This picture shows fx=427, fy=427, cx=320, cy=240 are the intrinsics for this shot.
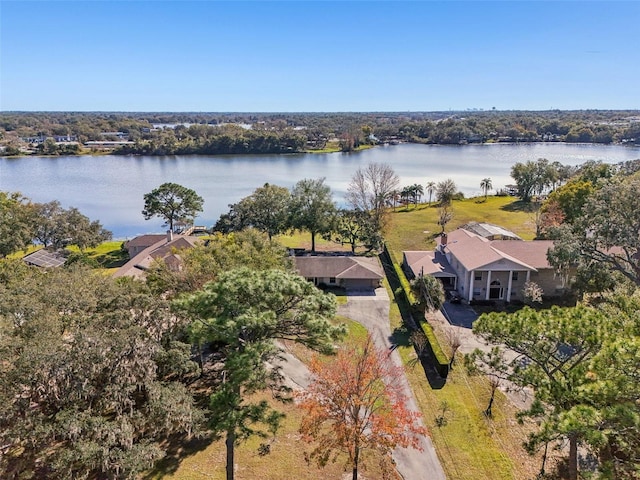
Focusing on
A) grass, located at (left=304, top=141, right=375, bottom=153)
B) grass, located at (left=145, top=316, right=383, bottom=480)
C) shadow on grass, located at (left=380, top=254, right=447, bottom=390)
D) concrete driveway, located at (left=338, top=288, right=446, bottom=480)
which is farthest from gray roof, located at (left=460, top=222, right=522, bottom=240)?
grass, located at (left=304, top=141, right=375, bottom=153)

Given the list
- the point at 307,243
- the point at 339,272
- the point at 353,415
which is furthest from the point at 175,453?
the point at 307,243

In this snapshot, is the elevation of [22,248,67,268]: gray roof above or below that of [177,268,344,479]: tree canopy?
below

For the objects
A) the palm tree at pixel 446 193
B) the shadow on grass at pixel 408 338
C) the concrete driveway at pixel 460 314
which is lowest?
the shadow on grass at pixel 408 338

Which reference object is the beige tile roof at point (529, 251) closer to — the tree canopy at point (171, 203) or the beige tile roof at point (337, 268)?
the beige tile roof at point (337, 268)

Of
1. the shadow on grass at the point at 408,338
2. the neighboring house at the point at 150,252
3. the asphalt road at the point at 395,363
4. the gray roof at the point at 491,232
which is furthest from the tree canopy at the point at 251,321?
the gray roof at the point at 491,232

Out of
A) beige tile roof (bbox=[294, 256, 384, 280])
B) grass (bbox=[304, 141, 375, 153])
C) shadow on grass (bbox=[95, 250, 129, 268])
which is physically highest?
grass (bbox=[304, 141, 375, 153])

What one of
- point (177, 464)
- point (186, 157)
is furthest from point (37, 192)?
point (177, 464)

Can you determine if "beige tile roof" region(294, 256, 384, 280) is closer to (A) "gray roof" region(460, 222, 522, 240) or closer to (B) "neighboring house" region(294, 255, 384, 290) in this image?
(B) "neighboring house" region(294, 255, 384, 290)
